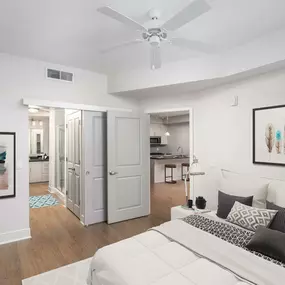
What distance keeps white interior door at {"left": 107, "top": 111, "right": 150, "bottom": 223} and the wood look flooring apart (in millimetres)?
252

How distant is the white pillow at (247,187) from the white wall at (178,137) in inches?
247

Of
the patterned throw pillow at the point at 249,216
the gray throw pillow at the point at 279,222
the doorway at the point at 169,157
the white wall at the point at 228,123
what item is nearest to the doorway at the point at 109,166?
the doorway at the point at 169,157

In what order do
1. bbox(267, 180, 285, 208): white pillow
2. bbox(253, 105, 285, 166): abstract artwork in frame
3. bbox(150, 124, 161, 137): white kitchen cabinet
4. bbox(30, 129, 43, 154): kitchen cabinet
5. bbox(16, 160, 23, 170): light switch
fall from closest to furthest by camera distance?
bbox(267, 180, 285, 208): white pillow
bbox(253, 105, 285, 166): abstract artwork in frame
bbox(16, 160, 23, 170): light switch
bbox(30, 129, 43, 154): kitchen cabinet
bbox(150, 124, 161, 137): white kitchen cabinet

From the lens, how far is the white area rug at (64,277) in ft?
7.53

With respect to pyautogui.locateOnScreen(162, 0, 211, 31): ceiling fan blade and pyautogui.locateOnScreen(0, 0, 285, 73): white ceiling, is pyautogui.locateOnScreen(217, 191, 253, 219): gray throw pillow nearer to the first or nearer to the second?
pyautogui.locateOnScreen(0, 0, 285, 73): white ceiling

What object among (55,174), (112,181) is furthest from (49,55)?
(55,174)

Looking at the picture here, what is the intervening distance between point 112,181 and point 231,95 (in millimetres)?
2449

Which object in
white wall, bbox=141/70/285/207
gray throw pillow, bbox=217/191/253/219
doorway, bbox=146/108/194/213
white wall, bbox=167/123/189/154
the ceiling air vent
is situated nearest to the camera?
gray throw pillow, bbox=217/191/253/219

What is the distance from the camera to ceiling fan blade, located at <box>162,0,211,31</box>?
1.48 metres

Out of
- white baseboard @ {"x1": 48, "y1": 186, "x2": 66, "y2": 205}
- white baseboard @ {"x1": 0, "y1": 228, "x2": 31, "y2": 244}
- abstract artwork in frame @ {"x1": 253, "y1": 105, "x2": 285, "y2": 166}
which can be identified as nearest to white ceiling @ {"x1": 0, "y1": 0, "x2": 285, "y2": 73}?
abstract artwork in frame @ {"x1": 253, "y1": 105, "x2": 285, "y2": 166}

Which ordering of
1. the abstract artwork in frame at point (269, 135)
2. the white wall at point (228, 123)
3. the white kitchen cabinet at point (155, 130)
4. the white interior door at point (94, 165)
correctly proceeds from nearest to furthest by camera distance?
the abstract artwork in frame at point (269, 135)
the white wall at point (228, 123)
the white interior door at point (94, 165)
the white kitchen cabinet at point (155, 130)

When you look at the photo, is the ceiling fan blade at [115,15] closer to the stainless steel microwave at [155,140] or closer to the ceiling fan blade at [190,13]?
the ceiling fan blade at [190,13]

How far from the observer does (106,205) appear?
4094 millimetres

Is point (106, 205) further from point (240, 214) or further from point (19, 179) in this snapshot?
point (240, 214)
